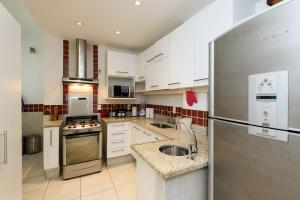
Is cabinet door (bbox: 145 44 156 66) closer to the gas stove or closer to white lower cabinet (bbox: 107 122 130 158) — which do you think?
white lower cabinet (bbox: 107 122 130 158)

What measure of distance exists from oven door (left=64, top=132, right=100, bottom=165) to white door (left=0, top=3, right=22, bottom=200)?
0.96 m

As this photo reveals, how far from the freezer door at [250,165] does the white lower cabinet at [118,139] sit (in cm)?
206

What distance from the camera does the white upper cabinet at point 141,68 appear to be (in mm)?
2887

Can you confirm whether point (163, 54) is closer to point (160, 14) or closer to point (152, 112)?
point (160, 14)

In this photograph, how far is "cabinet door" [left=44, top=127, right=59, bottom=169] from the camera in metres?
2.24

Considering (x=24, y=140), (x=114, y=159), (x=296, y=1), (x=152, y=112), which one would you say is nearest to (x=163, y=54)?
(x=152, y=112)

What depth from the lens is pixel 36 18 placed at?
2098mm

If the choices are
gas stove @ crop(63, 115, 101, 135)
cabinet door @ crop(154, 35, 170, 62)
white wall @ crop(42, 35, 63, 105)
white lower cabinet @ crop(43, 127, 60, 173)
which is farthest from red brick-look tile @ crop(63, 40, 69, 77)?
Answer: cabinet door @ crop(154, 35, 170, 62)

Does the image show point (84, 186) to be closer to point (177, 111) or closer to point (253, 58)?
point (177, 111)

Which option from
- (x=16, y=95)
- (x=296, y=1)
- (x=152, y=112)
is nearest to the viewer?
(x=296, y=1)

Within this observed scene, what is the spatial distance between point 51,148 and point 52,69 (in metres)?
1.46

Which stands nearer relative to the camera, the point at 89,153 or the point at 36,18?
the point at 36,18

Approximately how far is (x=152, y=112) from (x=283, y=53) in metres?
2.64

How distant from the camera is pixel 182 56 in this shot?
1789 mm
